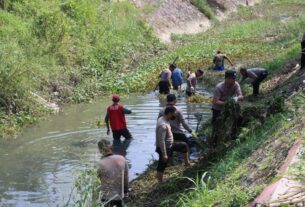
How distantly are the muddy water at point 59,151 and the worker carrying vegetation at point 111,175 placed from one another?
2.16 meters

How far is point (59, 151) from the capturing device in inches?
588

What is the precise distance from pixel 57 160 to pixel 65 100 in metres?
7.09

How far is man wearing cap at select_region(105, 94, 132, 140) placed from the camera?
14609mm

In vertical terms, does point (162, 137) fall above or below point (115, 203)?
above

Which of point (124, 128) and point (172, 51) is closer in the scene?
point (124, 128)

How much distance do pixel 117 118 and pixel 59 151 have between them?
5.70ft

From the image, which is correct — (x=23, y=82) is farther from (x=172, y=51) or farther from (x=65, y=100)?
(x=172, y=51)

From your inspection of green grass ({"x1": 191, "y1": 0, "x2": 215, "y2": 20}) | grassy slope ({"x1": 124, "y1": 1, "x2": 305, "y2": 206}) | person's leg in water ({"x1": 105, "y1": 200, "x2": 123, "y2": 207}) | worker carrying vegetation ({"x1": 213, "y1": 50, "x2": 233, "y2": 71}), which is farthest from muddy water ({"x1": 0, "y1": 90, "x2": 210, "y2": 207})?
green grass ({"x1": 191, "y1": 0, "x2": 215, "y2": 20})

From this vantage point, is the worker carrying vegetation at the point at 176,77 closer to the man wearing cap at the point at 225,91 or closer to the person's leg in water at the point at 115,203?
the man wearing cap at the point at 225,91

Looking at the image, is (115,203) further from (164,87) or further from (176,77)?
(176,77)

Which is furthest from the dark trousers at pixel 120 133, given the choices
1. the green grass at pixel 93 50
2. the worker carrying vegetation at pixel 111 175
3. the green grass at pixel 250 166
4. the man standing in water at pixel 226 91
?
the worker carrying vegetation at pixel 111 175

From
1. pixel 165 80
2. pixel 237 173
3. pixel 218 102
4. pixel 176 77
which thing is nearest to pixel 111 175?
pixel 237 173

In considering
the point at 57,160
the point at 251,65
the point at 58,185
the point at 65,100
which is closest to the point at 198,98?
the point at 65,100

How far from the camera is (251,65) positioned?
26484mm
